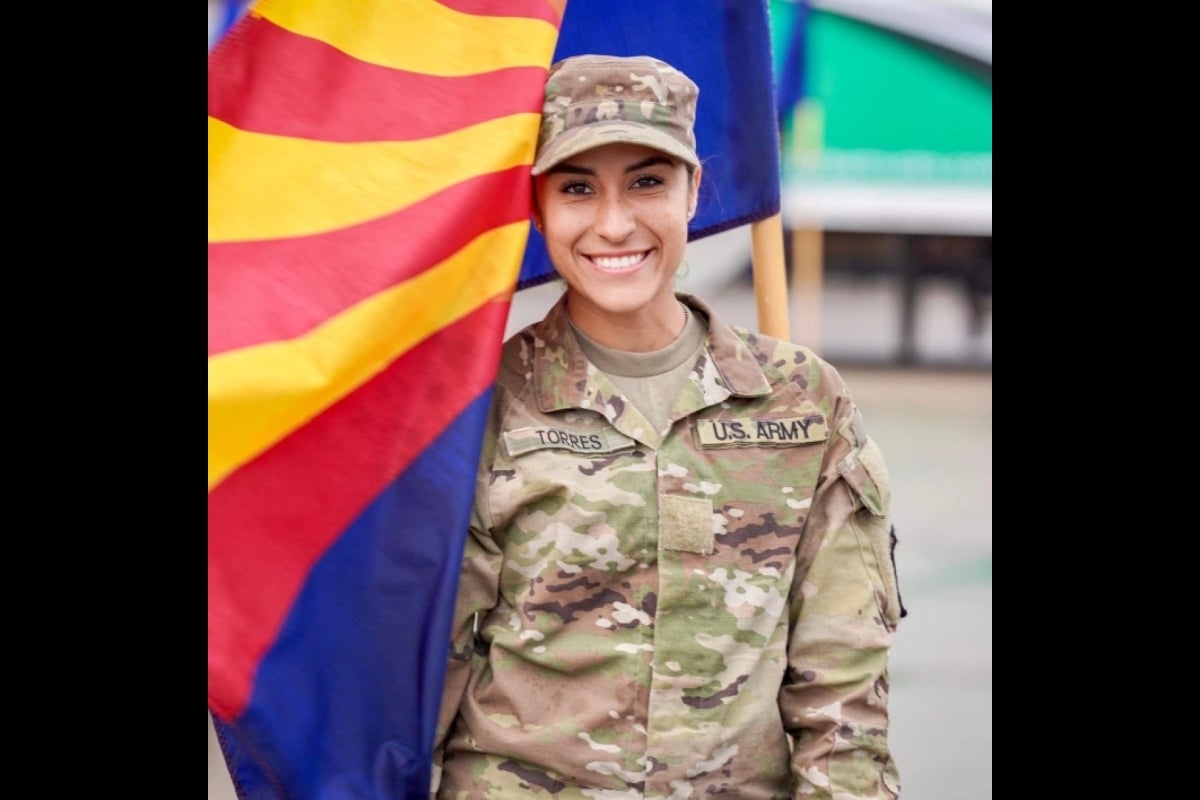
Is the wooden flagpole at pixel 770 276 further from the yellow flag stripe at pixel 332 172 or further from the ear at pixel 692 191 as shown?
the yellow flag stripe at pixel 332 172

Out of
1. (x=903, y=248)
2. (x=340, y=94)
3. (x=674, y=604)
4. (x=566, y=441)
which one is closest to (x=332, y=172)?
(x=340, y=94)

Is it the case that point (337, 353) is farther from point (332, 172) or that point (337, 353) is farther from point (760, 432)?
point (760, 432)

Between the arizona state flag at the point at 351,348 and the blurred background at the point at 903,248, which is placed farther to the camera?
the blurred background at the point at 903,248

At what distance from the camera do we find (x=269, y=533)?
233cm

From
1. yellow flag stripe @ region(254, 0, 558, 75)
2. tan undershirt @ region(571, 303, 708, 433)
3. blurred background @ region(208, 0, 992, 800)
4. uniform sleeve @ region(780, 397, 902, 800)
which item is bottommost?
uniform sleeve @ region(780, 397, 902, 800)

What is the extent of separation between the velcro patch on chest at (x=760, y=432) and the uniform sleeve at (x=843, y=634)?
0.04m

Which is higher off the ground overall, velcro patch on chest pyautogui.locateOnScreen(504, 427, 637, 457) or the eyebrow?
the eyebrow

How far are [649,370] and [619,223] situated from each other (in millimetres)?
266

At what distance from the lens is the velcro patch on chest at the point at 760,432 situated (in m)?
2.41

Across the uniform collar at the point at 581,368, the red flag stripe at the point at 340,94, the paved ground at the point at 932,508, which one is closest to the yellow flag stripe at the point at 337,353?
the uniform collar at the point at 581,368

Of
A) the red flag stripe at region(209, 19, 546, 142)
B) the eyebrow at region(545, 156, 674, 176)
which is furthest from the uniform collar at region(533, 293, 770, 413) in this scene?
the red flag stripe at region(209, 19, 546, 142)

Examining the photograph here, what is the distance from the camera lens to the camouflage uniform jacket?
2311 mm

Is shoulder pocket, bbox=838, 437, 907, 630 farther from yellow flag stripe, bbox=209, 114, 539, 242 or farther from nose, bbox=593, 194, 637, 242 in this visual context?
yellow flag stripe, bbox=209, 114, 539, 242
